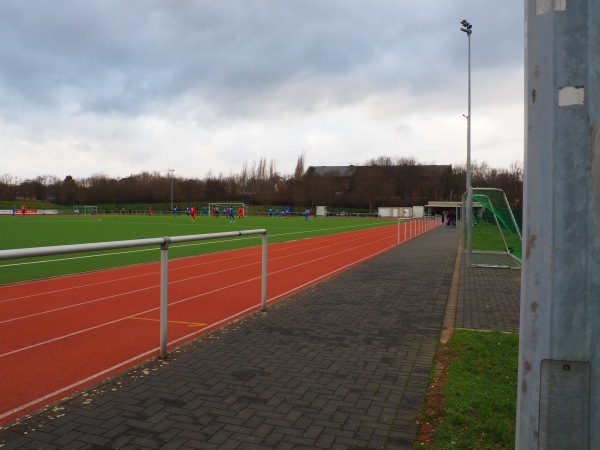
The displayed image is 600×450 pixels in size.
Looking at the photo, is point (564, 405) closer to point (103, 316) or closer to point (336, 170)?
point (103, 316)

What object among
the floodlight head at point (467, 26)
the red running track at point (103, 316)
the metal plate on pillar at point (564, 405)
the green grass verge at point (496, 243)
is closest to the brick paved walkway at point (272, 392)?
the red running track at point (103, 316)

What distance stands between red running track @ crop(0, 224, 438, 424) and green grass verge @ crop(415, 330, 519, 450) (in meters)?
3.03

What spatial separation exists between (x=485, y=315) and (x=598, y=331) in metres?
6.00

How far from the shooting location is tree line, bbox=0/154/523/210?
97938 millimetres

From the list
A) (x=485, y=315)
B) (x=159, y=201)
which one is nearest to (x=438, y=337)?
(x=485, y=315)

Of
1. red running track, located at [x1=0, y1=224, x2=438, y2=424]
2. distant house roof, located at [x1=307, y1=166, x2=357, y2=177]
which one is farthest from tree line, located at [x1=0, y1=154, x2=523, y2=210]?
Answer: red running track, located at [x1=0, y1=224, x2=438, y2=424]

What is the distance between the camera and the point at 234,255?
15.9 metres

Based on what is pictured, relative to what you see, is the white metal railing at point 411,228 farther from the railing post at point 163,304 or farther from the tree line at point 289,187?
the tree line at point 289,187

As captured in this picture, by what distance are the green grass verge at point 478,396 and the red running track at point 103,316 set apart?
3.03 m

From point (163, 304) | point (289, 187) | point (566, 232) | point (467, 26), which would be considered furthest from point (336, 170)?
point (566, 232)

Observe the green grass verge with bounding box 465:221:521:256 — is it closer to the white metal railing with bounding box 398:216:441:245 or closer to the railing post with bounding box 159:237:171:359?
the white metal railing with bounding box 398:216:441:245

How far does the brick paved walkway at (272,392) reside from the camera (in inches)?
→ 127

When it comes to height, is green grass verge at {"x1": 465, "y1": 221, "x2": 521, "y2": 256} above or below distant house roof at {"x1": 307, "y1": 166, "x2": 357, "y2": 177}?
below

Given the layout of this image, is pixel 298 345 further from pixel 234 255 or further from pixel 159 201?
pixel 159 201
